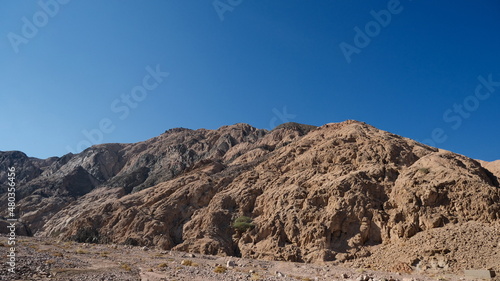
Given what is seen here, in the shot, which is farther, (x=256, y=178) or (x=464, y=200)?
(x=256, y=178)

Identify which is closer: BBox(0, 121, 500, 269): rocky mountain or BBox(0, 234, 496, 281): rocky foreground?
BBox(0, 234, 496, 281): rocky foreground

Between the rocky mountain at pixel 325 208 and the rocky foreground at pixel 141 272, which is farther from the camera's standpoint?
the rocky mountain at pixel 325 208

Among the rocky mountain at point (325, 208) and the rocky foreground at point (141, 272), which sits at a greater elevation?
the rocky mountain at point (325, 208)

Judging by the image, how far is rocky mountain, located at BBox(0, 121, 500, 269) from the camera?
2325cm

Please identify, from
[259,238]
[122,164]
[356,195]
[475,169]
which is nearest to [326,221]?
[356,195]

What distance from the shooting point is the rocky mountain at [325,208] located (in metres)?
23.2

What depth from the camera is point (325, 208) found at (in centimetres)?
2841

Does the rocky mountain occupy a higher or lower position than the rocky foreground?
higher

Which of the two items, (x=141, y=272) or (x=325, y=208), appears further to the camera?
(x=325, y=208)

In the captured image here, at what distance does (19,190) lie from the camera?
62.8 m

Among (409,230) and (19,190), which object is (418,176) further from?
(19,190)

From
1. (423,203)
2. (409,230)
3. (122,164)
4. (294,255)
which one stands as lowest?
(294,255)

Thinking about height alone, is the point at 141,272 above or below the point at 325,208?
below

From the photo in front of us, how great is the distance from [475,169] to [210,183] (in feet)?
84.5
